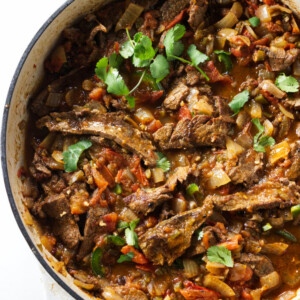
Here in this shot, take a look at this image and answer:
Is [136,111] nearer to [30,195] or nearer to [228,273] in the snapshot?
[30,195]

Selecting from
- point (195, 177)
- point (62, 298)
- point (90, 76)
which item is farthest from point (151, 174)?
point (62, 298)

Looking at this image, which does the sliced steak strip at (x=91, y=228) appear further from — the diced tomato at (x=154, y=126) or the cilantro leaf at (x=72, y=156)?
the diced tomato at (x=154, y=126)

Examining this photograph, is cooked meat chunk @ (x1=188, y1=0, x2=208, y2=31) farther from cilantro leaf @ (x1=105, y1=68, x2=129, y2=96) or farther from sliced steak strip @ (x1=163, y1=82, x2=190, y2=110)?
cilantro leaf @ (x1=105, y1=68, x2=129, y2=96)

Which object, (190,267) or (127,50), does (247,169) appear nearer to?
(190,267)

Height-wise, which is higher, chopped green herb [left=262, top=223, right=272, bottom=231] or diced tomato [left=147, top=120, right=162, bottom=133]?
diced tomato [left=147, top=120, right=162, bottom=133]

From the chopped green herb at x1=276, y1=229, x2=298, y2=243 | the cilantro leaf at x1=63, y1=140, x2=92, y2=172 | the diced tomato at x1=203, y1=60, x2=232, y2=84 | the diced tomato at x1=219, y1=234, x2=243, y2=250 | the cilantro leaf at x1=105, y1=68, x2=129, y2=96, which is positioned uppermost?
the cilantro leaf at x1=105, y1=68, x2=129, y2=96

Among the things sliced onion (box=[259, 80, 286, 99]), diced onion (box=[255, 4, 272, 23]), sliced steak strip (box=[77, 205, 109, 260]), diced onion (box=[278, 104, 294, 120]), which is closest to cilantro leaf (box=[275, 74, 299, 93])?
sliced onion (box=[259, 80, 286, 99])

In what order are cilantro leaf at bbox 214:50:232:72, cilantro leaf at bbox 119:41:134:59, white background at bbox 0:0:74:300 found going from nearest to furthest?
1. cilantro leaf at bbox 119:41:134:59
2. cilantro leaf at bbox 214:50:232:72
3. white background at bbox 0:0:74:300
